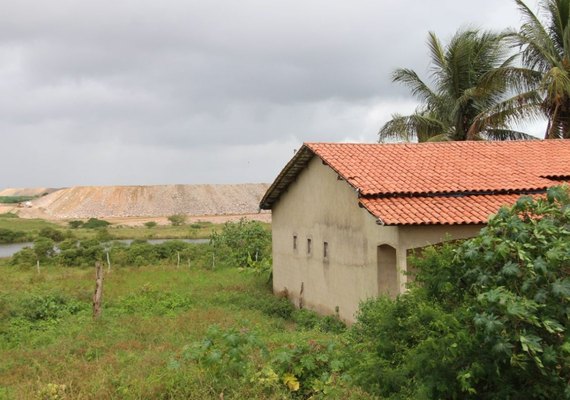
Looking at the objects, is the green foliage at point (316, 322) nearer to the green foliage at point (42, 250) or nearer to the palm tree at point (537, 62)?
the palm tree at point (537, 62)

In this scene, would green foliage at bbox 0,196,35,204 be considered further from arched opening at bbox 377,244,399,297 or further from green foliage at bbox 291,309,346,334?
arched opening at bbox 377,244,399,297

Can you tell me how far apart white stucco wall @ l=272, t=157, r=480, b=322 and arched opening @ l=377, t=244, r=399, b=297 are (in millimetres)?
132

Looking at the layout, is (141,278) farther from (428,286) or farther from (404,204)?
(428,286)

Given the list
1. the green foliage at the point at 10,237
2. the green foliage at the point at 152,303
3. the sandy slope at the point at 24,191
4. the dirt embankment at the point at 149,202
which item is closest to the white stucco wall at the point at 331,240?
the green foliage at the point at 152,303

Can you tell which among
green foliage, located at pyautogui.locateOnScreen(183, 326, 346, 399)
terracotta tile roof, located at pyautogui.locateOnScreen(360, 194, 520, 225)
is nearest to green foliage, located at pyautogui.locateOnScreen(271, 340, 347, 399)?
green foliage, located at pyautogui.locateOnScreen(183, 326, 346, 399)

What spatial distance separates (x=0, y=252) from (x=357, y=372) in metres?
49.6

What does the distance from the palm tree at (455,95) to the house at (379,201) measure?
18.3 ft

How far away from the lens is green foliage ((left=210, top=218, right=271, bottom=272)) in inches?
1211

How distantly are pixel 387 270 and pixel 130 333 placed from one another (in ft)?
20.2

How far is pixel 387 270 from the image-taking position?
44.5ft

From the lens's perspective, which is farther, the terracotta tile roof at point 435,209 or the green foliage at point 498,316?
the terracotta tile roof at point 435,209

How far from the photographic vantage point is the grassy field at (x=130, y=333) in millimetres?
7539

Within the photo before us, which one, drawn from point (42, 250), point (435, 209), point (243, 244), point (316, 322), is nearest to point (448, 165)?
point (435, 209)

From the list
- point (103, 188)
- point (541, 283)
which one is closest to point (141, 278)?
point (541, 283)
